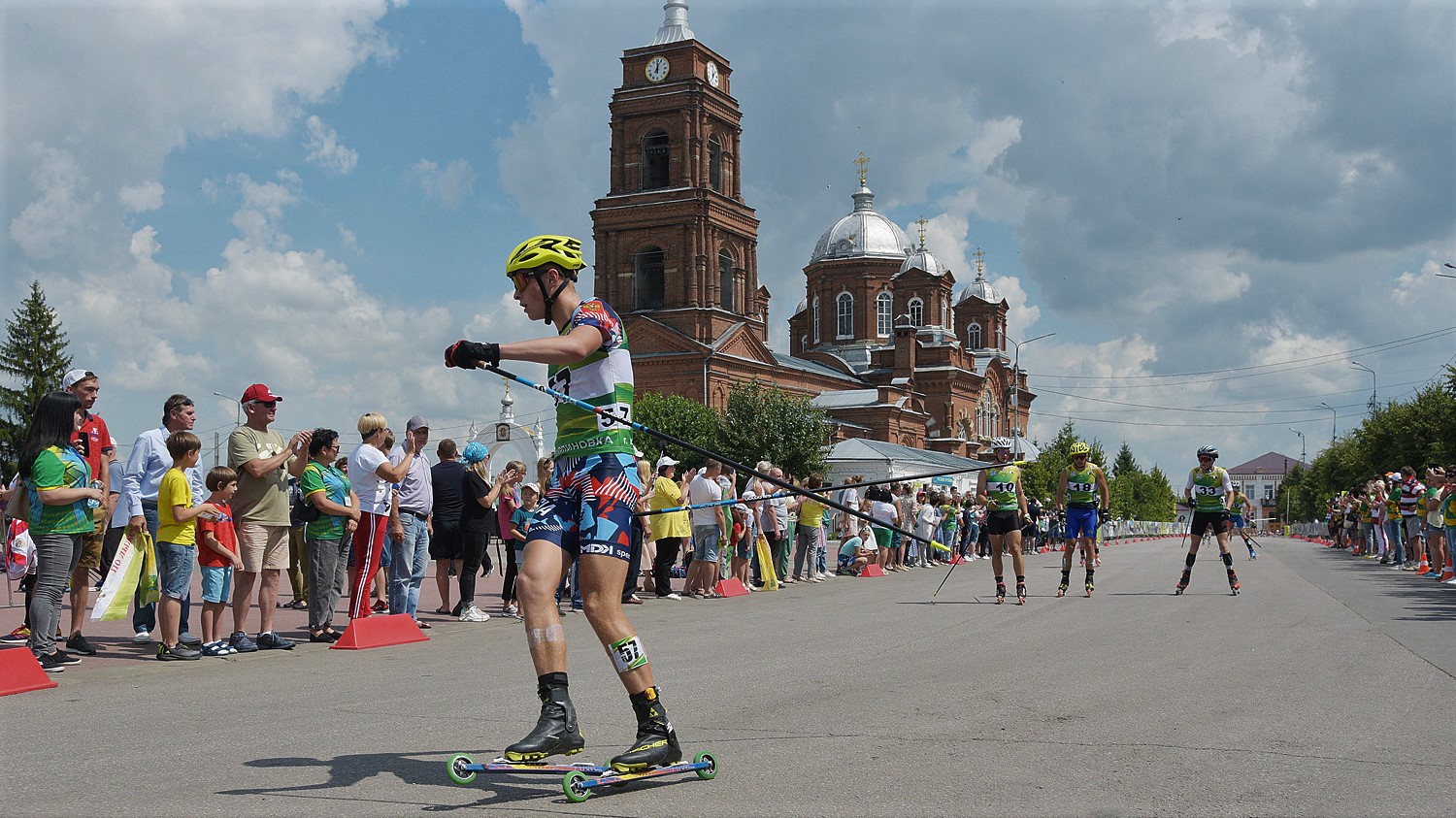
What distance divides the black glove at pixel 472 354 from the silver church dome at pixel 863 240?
96.8 m

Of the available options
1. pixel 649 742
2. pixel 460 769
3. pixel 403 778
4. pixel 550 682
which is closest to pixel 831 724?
pixel 649 742

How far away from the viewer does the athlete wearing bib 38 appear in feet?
16.6

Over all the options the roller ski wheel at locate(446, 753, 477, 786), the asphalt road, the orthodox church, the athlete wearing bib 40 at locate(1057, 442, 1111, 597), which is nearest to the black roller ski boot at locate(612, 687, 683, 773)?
the asphalt road

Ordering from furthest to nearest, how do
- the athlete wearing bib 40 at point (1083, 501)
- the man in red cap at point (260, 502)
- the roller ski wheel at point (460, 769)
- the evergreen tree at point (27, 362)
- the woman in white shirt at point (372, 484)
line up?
the evergreen tree at point (27, 362) → the athlete wearing bib 40 at point (1083, 501) → the woman in white shirt at point (372, 484) → the man in red cap at point (260, 502) → the roller ski wheel at point (460, 769)

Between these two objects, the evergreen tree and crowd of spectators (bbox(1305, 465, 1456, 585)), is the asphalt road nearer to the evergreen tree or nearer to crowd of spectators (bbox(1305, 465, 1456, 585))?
crowd of spectators (bbox(1305, 465, 1456, 585))

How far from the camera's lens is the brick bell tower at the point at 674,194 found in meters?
71.3

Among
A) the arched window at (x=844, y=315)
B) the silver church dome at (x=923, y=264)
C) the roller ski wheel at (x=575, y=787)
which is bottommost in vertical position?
the roller ski wheel at (x=575, y=787)

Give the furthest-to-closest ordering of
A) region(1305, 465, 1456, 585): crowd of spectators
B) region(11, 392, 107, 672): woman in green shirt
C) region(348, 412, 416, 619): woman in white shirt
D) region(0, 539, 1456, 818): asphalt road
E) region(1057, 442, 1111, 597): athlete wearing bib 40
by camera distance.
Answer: region(1305, 465, 1456, 585): crowd of spectators
region(1057, 442, 1111, 597): athlete wearing bib 40
region(348, 412, 416, 619): woman in white shirt
region(11, 392, 107, 672): woman in green shirt
region(0, 539, 1456, 818): asphalt road

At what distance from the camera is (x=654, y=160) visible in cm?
7362

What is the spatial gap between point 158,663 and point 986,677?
629 centimetres

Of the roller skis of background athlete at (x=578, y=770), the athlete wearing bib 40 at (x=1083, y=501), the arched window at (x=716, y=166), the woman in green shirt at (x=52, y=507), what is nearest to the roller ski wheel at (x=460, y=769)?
the roller skis of background athlete at (x=578, y=770)

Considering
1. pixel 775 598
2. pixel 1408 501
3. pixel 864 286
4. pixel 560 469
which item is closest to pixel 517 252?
pixel 560 469

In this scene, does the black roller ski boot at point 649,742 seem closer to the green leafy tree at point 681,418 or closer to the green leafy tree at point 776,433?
the green leafy tree at point 776,433

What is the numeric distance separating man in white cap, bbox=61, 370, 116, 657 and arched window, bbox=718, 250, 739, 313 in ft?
214
